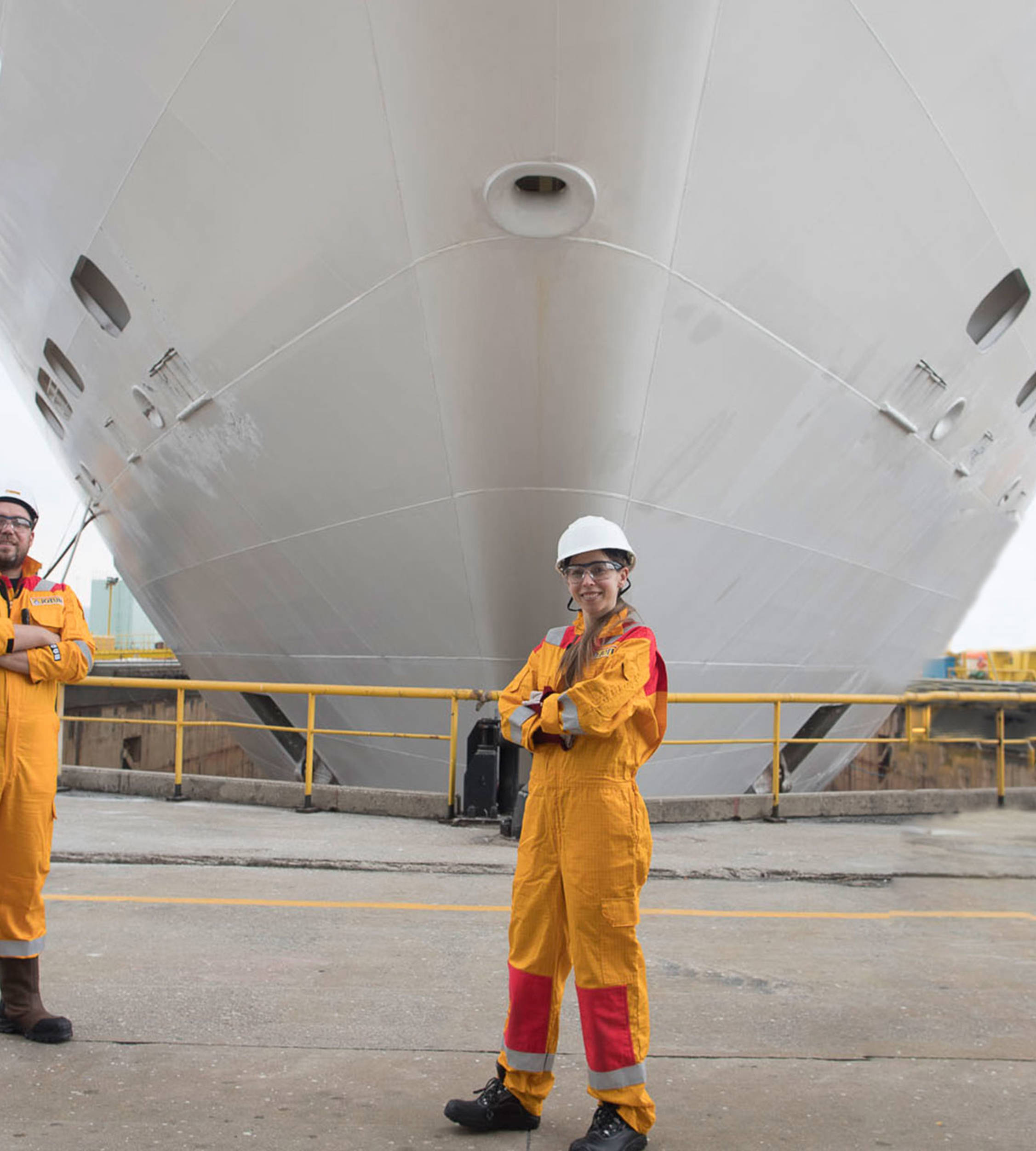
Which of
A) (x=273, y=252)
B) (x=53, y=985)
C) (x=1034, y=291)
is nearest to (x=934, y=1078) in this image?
(x=53, y=985)

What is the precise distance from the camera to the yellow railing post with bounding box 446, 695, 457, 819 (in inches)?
263

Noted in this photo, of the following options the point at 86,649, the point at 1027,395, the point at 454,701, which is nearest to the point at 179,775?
the point at 454,701

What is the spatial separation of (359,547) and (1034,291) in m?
4.69

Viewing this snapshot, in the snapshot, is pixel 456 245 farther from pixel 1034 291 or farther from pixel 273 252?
pixel 1034 291

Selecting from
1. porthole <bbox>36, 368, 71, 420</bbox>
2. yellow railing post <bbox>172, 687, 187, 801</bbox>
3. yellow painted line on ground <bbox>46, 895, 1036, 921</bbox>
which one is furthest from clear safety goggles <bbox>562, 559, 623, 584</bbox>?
porthole <bbox>36, 368, 71, 420</bbox>

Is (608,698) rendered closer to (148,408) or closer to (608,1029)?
(608,1029)

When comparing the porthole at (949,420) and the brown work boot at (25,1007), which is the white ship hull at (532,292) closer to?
the porthole at (949,420)

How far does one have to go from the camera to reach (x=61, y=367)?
8.87 metres

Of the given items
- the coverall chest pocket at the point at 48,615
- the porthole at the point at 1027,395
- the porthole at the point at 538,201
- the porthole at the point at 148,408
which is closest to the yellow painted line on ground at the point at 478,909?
the coverall chest pocket at the point at 48,615

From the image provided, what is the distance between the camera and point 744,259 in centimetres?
541

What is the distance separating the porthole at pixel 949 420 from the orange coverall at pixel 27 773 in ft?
18.9

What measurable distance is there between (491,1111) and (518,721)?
0.93 metres

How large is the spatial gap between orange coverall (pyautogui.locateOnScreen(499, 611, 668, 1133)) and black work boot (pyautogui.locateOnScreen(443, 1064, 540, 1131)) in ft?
0.10

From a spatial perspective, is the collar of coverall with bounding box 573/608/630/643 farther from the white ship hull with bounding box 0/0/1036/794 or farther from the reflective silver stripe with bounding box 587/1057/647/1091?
the white ship hull with bounding box 0/0/1036/794
